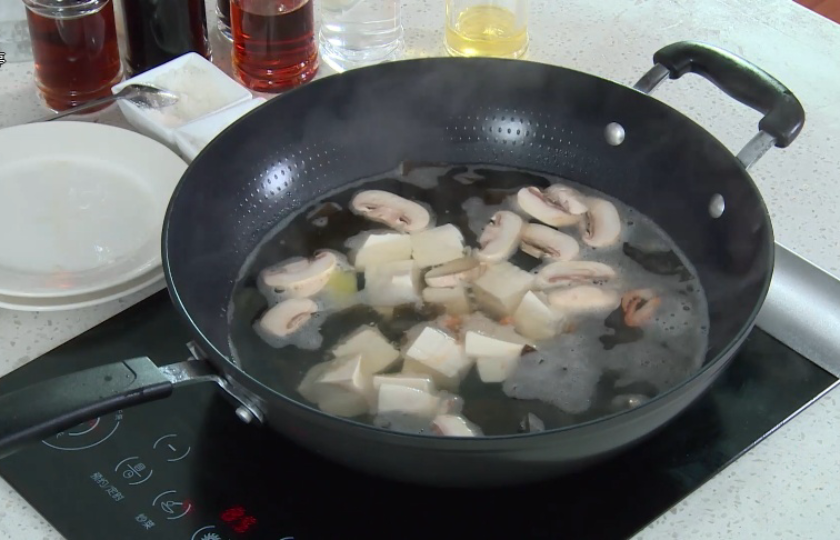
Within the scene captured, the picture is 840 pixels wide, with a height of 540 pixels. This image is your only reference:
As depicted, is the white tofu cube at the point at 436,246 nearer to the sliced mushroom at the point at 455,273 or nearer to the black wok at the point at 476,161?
the sliced mushroom at the point at 455,273

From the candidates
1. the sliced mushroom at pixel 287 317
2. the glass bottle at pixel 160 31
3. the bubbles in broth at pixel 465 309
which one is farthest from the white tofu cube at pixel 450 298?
the glass bottle at pixel 160 31

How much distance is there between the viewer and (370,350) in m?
0.87

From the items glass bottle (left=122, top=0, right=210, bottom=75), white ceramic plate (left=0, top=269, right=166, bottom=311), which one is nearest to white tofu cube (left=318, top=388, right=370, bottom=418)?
white ceramic plate (left=0, top=269, right=166, bottom=311)

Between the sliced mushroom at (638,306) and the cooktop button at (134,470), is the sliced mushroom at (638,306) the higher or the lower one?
the higher one

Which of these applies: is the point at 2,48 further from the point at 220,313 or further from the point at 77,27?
the point at 220,313

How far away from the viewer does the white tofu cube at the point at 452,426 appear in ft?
2.50

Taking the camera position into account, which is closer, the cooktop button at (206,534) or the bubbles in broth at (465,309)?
the cooktop button at (206,534)

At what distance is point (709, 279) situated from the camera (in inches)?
37.5

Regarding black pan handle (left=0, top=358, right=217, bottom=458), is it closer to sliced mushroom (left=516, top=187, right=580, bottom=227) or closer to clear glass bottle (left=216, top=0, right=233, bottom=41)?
sliced mushroom (left=516, top=187, right=580, bottom=227)

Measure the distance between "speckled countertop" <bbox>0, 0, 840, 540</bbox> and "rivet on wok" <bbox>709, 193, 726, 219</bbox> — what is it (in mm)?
119

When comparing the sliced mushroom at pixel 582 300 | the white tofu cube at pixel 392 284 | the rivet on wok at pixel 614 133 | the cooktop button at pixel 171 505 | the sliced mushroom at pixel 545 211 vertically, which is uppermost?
the rivet on wok at pixel 614 133

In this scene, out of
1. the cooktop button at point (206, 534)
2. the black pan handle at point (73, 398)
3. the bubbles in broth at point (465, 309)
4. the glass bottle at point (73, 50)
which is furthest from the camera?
the glass bottle at point (73, 50)

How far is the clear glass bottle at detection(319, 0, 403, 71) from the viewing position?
1.21 metres

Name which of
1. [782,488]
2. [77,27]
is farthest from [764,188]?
[77,27]
